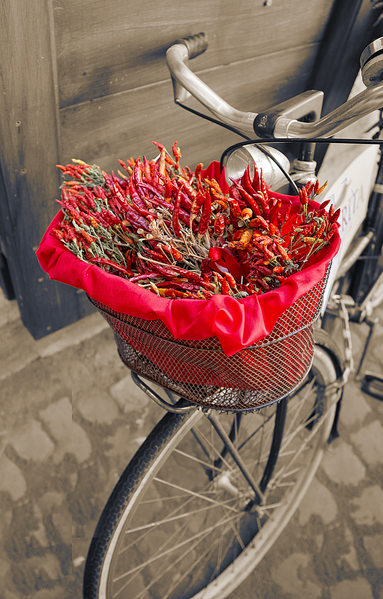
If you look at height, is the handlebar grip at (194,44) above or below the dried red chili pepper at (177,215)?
above

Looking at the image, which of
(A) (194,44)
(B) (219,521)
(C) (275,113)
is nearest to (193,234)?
(C) (275,113)

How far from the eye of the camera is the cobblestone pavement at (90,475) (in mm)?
1640

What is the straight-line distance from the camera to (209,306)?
634 millimetres

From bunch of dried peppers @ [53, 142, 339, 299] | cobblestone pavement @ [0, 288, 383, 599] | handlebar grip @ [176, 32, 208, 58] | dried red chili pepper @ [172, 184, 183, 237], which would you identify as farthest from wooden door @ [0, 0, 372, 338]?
dried red chili pepper @ [172, 184, 183, 237]

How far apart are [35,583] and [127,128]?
1600 millimetres

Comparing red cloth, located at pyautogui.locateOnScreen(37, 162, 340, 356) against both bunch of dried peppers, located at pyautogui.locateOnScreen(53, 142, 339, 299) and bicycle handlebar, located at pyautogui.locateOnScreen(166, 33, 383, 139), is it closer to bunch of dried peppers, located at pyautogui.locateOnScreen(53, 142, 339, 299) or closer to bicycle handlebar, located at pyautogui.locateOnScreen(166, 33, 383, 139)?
bunch of dried peppers, located at pyautogui.locateOnScreen(53, 142, 339, 299)

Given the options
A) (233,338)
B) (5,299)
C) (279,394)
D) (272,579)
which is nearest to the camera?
(233,338)

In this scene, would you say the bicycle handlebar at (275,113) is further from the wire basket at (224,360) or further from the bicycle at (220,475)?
the wire basket at (224,360)

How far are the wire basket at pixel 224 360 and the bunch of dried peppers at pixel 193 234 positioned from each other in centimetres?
7

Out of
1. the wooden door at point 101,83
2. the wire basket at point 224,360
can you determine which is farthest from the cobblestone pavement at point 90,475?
the wire basket at point 224,360

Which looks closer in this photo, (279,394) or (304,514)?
(279,394)

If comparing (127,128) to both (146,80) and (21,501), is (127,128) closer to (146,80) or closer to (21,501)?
(146,80)

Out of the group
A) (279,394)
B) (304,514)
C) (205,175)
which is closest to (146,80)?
(205,175)

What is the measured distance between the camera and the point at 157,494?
183 centimetres
